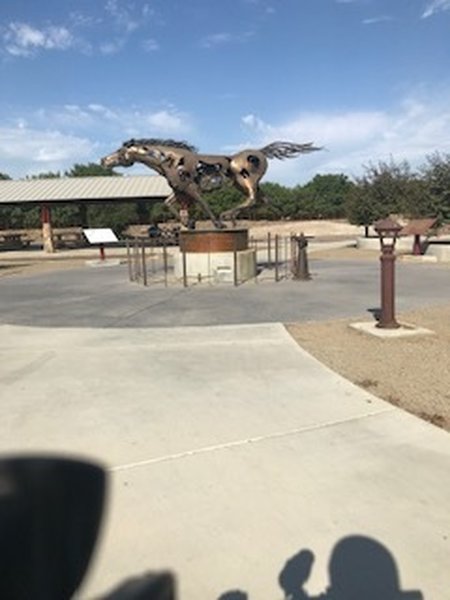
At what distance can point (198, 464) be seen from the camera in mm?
4098

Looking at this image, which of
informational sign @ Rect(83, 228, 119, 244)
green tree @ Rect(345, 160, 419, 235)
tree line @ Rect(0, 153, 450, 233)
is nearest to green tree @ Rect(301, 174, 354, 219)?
tree line @ Rect(0, 153, 450, 233)

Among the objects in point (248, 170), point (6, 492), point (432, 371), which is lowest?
point (432, 371)

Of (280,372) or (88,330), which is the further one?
(88,330)

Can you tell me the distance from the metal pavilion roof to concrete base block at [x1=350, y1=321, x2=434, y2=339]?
2717 centimetres

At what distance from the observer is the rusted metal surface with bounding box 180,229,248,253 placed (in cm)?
1623

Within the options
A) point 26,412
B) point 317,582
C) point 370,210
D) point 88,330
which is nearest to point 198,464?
point 317,582

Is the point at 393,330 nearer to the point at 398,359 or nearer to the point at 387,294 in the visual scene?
the point at 387,294

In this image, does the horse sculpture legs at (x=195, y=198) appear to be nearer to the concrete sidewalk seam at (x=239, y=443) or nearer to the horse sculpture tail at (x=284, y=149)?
the horse sculpture tail at (x=284, y=149)

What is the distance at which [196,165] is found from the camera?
1719 centimetres

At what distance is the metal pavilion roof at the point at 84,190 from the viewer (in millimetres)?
35906

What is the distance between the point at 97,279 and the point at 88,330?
8.88 metres

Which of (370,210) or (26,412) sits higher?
(370,210)

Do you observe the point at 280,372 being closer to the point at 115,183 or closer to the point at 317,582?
the point at 317,582

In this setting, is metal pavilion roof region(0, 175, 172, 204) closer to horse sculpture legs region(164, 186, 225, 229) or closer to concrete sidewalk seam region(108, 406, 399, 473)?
horse sculpture legs region(164, 186, 225, 229)
